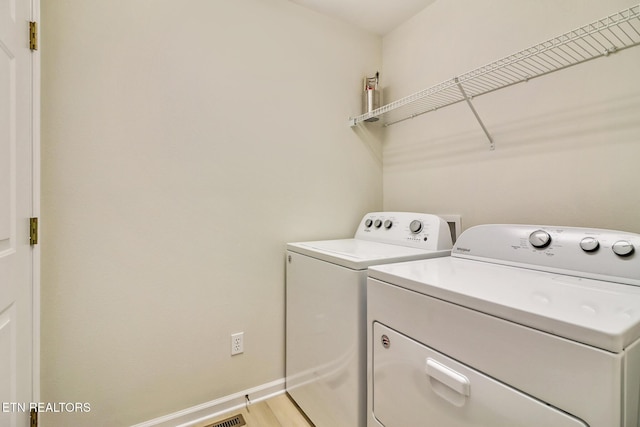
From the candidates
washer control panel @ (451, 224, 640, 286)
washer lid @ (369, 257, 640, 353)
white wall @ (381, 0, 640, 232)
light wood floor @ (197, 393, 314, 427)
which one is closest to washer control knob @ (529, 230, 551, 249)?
washer control panel @ (451, 224, 640, 286)

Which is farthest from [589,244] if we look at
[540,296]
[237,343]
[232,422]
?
[232,422]

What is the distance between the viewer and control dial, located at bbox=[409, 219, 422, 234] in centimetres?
150

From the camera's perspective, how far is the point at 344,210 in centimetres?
194

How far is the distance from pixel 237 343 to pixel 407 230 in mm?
1158

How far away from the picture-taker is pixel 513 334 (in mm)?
622

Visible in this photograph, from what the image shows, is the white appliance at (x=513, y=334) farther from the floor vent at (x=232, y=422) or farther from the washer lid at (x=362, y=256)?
the floor vent at (x=232, y=422)
